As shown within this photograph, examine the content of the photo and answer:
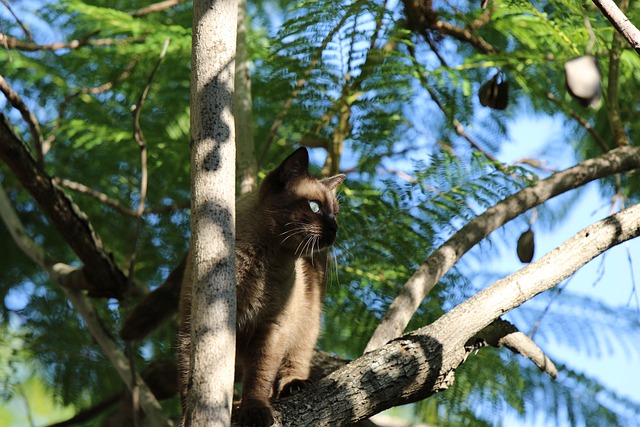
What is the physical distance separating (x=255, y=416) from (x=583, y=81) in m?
2.21

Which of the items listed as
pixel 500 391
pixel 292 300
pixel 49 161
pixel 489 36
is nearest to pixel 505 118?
pixel 489 36

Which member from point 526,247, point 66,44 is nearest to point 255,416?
point 526,247

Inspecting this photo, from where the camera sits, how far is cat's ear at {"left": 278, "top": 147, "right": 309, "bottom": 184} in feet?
16.2

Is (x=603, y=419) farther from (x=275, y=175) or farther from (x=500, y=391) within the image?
(x=275, y=175)

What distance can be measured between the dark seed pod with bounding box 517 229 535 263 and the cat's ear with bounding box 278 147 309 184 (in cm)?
142

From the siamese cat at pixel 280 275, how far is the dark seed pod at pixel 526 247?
1202 mm

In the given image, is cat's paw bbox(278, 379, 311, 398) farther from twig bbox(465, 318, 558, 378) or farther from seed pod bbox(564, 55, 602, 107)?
seed pod bbox(564, 55, 602, 107)

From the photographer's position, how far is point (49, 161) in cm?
712

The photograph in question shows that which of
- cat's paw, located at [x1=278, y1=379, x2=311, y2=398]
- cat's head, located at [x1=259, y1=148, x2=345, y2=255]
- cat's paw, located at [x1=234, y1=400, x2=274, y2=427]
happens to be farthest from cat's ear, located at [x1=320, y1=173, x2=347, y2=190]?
cat's paw, located at [x1=234, y1=400, x2=274, y2=427]

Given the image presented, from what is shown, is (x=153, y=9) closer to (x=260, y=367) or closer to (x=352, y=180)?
(x=352, y=180)

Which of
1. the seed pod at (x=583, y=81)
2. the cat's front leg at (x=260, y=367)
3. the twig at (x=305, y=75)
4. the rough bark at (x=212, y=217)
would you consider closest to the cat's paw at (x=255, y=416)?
the cat's front leg at (x=260, y=367)

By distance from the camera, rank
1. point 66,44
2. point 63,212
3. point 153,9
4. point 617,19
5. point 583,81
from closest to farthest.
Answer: point 617,19 → point 583,81 → point 63,212 → point 66,44 → point 153,9

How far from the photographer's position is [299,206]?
4992mm

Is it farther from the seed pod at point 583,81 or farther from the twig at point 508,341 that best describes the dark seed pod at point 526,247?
the seed pod at point 583,81
